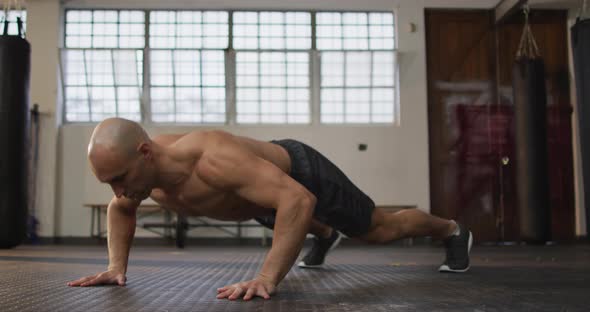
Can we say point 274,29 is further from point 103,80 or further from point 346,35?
point 103,80

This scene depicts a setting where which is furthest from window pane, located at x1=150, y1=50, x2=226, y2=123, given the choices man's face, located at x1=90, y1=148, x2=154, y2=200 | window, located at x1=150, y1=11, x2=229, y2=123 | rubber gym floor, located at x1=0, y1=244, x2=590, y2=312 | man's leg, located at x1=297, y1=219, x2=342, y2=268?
man's face, located at x1=90, y1=148, x2=154, y2=200

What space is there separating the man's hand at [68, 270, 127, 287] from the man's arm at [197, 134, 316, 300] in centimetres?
53

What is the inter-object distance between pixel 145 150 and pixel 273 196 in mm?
386

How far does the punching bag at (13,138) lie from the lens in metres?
5.33

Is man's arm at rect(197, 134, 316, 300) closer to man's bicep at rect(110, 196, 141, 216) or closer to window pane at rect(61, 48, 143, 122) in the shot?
man's bicep at rect(110, 196, 141, 216)

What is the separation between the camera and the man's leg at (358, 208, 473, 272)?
2.39m

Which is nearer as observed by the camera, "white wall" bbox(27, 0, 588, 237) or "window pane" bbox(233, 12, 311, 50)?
"white wall" bbox(27, 0, 588, 237)

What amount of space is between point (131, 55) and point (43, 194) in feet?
7.53

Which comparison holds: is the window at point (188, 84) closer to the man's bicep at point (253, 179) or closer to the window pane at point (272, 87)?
the window pane at point (272, 87)

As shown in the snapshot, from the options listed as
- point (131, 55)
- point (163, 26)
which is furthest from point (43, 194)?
point (163, 26)

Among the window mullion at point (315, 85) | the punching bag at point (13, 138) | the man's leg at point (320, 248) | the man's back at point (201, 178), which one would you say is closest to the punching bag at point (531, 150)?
the window mullion at point (315, 85)

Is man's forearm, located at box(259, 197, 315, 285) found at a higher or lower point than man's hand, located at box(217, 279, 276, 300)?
higher

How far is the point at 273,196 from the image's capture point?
168cm

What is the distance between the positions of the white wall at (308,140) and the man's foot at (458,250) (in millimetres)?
5510
